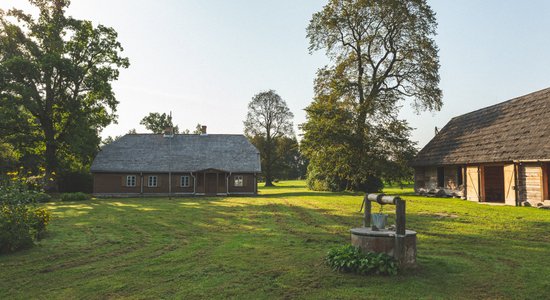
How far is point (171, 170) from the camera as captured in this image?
124 feet

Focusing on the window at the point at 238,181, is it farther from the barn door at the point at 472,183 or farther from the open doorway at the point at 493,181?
the open doorway at the point at 493,181

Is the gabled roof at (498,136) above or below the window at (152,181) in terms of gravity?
above

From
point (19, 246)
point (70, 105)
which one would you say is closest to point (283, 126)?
point (70, 105)

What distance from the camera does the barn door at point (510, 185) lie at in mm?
22112

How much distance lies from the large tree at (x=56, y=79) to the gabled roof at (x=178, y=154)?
2.46 metres

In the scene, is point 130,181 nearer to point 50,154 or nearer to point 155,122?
point 50,154

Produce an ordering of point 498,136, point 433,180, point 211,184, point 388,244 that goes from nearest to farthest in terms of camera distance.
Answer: point 388,244 → point 498,136 → point 433,180 → point 211,184

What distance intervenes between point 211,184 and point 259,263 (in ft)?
97.8

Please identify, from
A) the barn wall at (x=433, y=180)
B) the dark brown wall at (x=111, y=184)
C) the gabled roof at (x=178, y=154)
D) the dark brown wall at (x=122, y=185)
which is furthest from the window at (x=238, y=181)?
the barn wall at (x=433, y=180)

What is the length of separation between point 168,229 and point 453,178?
2325 centimetres

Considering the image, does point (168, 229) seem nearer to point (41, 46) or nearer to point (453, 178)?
point (453, 178)

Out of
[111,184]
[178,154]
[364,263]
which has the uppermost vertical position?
[178,154]

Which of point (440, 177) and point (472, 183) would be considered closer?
point (472, 183)

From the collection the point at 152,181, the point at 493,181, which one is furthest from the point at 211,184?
the point at 493,181
